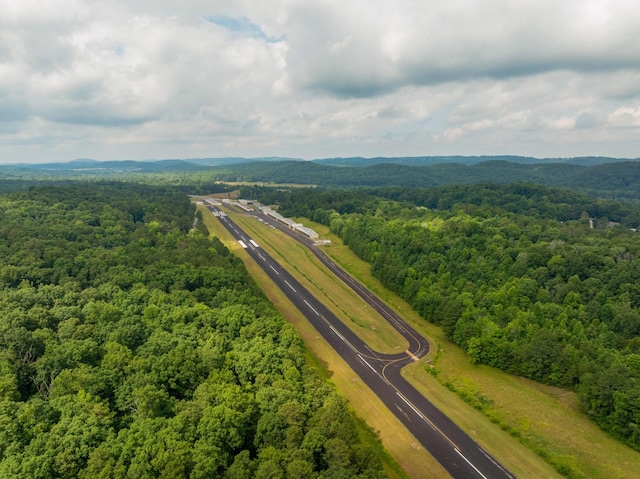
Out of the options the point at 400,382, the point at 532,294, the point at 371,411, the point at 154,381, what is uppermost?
the point at 154,381

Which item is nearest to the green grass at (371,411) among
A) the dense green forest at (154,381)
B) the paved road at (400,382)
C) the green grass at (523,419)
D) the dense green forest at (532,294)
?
the paved road at (400,382)

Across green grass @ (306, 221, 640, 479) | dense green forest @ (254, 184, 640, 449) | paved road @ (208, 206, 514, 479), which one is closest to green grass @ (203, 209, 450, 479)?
paved road @ (208, 206, 514, 479)

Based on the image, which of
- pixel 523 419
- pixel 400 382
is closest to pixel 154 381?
pixel 400 382

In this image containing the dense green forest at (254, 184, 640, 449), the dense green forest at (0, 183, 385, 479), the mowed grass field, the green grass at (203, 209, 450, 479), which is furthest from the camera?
the dense green forest at (254, 184, 640, 449)

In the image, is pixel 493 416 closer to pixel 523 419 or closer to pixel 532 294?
pixel 523 419

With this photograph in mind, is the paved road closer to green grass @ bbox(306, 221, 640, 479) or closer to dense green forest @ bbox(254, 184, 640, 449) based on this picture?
green grass @ bbox(306, 221, 640, 479)

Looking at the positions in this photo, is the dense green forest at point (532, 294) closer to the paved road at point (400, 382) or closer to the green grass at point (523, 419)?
the green grass at point (523, 419)
